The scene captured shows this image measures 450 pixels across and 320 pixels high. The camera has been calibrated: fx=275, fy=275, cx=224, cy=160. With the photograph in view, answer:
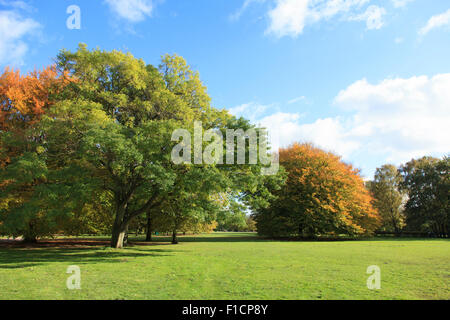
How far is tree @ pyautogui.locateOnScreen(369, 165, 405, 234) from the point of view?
59.3m

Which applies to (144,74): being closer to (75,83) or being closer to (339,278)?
(75,83)

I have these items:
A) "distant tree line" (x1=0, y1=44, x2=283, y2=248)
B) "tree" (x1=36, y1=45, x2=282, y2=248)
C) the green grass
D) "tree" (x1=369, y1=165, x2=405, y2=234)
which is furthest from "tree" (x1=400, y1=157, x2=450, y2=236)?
the green grass

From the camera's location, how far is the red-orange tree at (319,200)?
1487 inches

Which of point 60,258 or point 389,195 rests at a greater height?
point 389,195

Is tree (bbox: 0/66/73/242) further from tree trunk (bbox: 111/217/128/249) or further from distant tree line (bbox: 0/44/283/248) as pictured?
tree trunk (bbox: 111/217/128/249)

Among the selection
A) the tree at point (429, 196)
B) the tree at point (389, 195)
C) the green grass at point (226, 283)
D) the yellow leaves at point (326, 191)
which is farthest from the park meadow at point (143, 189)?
the tree at point (389, 195)

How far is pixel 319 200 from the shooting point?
37.8m

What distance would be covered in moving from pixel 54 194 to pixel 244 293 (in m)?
13.2

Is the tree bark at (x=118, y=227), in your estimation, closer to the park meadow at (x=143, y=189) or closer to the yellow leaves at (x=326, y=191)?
the park meadow at (x=143, y=189)

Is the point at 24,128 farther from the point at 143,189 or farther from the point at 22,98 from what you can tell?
the point at 143,189

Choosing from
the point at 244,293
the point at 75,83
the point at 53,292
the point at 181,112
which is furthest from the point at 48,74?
the point at 244,293
